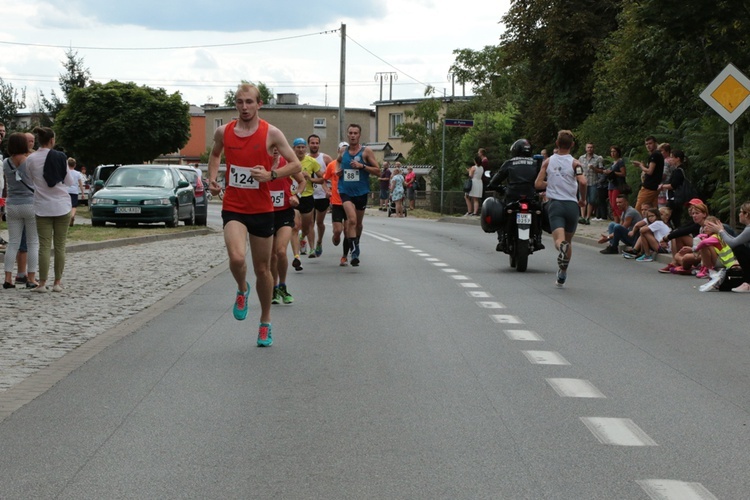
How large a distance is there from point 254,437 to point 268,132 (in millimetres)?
3901

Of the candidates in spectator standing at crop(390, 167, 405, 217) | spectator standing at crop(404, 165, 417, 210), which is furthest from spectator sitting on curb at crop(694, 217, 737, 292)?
spectator standing at crop(404, 165, 417, 210)

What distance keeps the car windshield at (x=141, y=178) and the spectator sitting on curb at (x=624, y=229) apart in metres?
12.5

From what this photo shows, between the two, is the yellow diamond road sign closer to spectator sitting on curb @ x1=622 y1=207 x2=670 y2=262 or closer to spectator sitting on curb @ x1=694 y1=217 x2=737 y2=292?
spectator sitting on curb @ x1=622 y1=207 x2=670 y2=262

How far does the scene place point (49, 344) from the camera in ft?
34.2

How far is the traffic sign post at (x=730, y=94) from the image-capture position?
2039cm

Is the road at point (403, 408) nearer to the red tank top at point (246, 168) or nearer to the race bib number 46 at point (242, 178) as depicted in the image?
the red tank top at point (246, 168)

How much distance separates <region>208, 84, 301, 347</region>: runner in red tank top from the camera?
994 centimetres

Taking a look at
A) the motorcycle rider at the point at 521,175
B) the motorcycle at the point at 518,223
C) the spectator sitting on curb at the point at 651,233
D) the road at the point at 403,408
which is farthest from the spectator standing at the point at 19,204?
the spectator sitting on curb at the point at 651,233

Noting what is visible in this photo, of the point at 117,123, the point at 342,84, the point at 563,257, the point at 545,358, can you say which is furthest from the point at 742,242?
the point at 117,123

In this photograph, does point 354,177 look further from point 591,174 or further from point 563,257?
point 591,174

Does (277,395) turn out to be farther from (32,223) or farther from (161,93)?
(161,93)

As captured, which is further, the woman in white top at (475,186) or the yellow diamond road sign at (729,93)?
the woman in white top at (475,186)

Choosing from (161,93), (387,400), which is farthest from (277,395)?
(161,93)

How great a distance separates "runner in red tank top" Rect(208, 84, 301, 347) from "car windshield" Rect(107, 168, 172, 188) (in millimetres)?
21612
